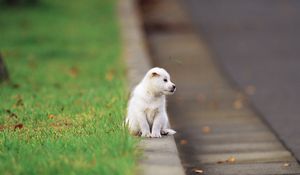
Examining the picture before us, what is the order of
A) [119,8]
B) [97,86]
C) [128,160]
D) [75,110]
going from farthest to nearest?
1. [119,8]
2. [97,86]
3. [75,110]
4. [128,160]

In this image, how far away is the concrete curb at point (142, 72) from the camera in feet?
23.8

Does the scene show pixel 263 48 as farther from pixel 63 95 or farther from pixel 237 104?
pixel 63 95

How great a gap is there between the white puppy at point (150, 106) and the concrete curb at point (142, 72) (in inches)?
7.9

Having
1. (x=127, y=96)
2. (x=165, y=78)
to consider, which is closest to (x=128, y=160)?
(x=165, y=78)

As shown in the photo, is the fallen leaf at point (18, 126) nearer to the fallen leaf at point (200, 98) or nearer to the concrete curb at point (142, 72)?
the concrete curb at point (142, 72)

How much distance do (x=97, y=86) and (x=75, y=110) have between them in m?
2.45

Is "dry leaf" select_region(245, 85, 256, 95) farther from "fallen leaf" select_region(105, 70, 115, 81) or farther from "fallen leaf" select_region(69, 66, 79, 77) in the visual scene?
"fallen leaf" select_region(69, 66, 79, 77)

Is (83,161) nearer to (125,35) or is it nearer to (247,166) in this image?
(247,166)

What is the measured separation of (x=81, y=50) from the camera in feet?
57.0

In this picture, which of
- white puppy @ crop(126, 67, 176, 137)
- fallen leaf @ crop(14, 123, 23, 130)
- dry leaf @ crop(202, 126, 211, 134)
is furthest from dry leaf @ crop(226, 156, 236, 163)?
fallen leaf @ crop(14, 123, 23, 130)

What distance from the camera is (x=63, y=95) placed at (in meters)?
11.8

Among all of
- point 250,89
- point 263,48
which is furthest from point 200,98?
point 263,48

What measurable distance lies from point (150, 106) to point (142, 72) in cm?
425

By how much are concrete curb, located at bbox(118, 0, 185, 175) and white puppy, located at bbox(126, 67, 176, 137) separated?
0.20 m
